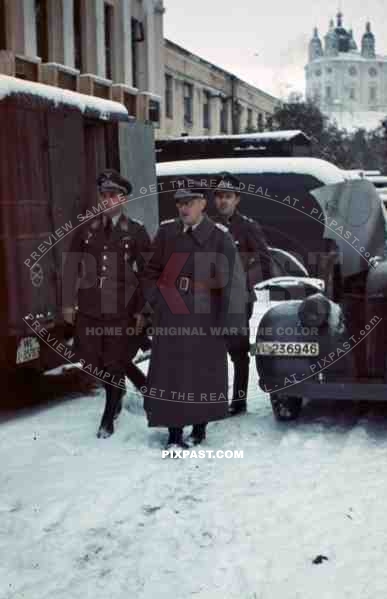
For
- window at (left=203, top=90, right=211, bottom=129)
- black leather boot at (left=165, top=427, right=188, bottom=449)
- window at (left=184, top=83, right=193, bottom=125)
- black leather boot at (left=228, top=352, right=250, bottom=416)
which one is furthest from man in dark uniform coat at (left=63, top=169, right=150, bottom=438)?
window at (left=203, top=90, right=211, bottom=129)

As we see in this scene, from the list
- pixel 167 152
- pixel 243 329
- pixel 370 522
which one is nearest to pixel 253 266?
pixel 243 329

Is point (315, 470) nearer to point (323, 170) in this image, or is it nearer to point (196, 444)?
point (196, 444)

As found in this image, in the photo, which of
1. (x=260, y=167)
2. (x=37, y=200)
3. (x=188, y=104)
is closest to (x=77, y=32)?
(x=260, y=167)

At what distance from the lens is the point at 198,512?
478 centimetres

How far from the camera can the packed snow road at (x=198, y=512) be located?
3.92 meters

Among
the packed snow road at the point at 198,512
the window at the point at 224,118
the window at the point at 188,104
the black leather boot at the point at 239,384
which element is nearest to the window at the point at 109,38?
the window at the point at 188,104

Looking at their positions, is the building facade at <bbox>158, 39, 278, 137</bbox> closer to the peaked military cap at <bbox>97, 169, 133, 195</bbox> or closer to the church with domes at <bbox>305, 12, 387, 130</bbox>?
the peaked military cap at <bbox>97, 169, 133, 195</bbox>

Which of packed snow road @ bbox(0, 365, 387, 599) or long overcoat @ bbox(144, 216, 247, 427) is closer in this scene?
packed snow road @ bbox(0, 365, 387, 599)

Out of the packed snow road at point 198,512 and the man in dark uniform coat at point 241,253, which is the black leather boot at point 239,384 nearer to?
the man in dark uniform coat at point 241,253

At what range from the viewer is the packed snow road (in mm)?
3924

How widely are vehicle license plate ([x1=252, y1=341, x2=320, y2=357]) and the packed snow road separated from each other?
57cm

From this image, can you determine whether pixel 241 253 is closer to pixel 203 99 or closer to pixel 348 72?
pixel 203 99

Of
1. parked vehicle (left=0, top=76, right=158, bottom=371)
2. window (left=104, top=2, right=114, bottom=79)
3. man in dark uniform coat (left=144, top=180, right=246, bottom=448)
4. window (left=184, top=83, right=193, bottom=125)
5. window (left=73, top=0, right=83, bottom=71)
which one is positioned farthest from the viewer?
window (left=184, top=83, right=193, bottom=125)

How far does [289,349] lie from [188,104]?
28161 millimetres
